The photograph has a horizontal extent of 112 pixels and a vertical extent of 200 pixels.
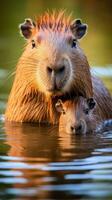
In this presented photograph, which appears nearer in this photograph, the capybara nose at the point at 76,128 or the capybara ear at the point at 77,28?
the capybara nose at the point at 76,128

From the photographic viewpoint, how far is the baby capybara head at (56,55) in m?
10.3

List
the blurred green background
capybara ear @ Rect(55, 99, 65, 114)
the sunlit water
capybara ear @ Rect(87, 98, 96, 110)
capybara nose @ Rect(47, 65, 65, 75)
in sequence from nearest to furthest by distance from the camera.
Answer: the sunlit water → capybara nose @ Rect(47, 65, 65, 75) → capybara ear @ Rect(55, 99, 65, 114) → capybara ear @ Rect(87, 98, 96, 110) → the blurred green background

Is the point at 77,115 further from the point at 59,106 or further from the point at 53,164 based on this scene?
the point at 53,164

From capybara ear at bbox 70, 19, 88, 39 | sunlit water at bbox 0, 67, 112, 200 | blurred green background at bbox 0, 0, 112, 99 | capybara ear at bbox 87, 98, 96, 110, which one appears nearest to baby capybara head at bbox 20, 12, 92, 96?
capybara ear at bbox 70, 19, 88, 39

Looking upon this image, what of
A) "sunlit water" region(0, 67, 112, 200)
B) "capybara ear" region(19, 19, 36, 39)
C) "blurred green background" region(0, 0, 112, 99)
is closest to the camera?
"sunlit water" region(0, 67, 112, 200)

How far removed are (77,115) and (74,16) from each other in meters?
19.1

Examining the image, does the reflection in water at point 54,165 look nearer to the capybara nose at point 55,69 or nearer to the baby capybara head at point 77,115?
the baby capybara head at point 77,115

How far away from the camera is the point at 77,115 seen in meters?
10.8

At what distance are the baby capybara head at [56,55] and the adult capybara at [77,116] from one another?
0.56 feet

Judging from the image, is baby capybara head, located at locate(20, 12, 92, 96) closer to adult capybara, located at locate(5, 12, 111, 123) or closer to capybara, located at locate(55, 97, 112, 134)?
adult capybara, located at locate(5, 12, 111, 123)

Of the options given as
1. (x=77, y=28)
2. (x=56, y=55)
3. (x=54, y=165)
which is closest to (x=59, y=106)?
(x=56, y=55)

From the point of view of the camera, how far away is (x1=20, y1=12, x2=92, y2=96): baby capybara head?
10.3 m

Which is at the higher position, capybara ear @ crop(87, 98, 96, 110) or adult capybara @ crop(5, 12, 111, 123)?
adult capybara @ crop(5, 12, 111, 123)

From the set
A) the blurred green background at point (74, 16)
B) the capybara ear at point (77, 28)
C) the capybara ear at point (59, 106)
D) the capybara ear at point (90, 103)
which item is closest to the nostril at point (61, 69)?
the capybara ear at point (59, 106)
